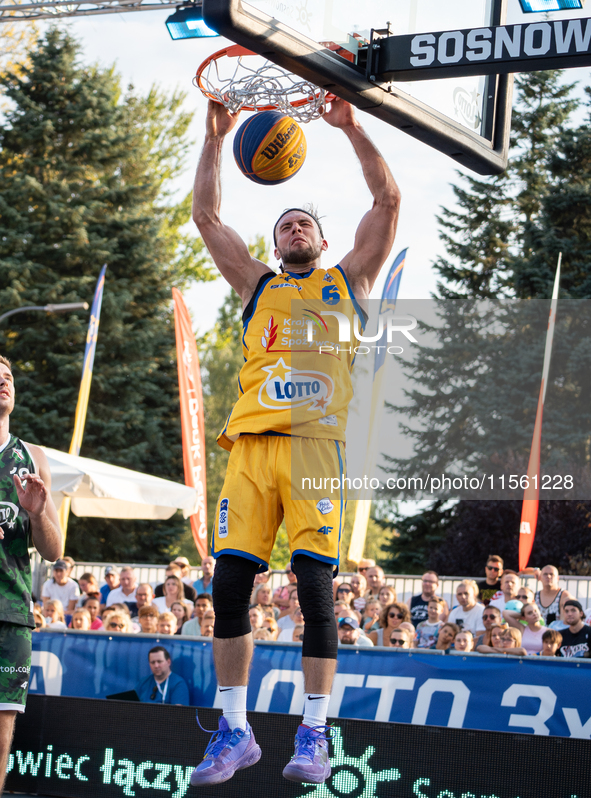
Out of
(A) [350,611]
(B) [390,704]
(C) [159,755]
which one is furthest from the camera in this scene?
(A) [350,611]

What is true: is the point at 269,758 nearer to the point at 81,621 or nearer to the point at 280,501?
the point at 280,501

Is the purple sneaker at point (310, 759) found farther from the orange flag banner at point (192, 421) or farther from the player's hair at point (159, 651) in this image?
the orange flag banner at point (192, 421)

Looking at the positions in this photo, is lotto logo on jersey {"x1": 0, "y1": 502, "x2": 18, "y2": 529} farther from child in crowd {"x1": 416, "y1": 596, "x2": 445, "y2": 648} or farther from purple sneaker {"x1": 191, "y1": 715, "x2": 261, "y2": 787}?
child in crowd {"x1": 416, "y1": 596, "x2": 445, "y2": 648}

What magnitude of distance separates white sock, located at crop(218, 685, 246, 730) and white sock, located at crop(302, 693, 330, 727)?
0.29 m

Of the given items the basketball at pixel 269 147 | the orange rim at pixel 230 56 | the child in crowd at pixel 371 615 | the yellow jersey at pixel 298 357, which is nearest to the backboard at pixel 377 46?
the orange rim at pixel 230 56

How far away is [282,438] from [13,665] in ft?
6.16

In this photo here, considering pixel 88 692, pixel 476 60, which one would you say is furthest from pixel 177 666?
pixel 476 60

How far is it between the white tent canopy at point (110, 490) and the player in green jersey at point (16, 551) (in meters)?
6.59

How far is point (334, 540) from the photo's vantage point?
13.4 ft

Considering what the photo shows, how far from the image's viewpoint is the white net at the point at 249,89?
14.4 ft

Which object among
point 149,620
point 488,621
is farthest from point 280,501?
point 149,620

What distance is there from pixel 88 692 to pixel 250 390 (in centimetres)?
475

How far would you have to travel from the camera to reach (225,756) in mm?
3854

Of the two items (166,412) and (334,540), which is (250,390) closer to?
(334,540)
